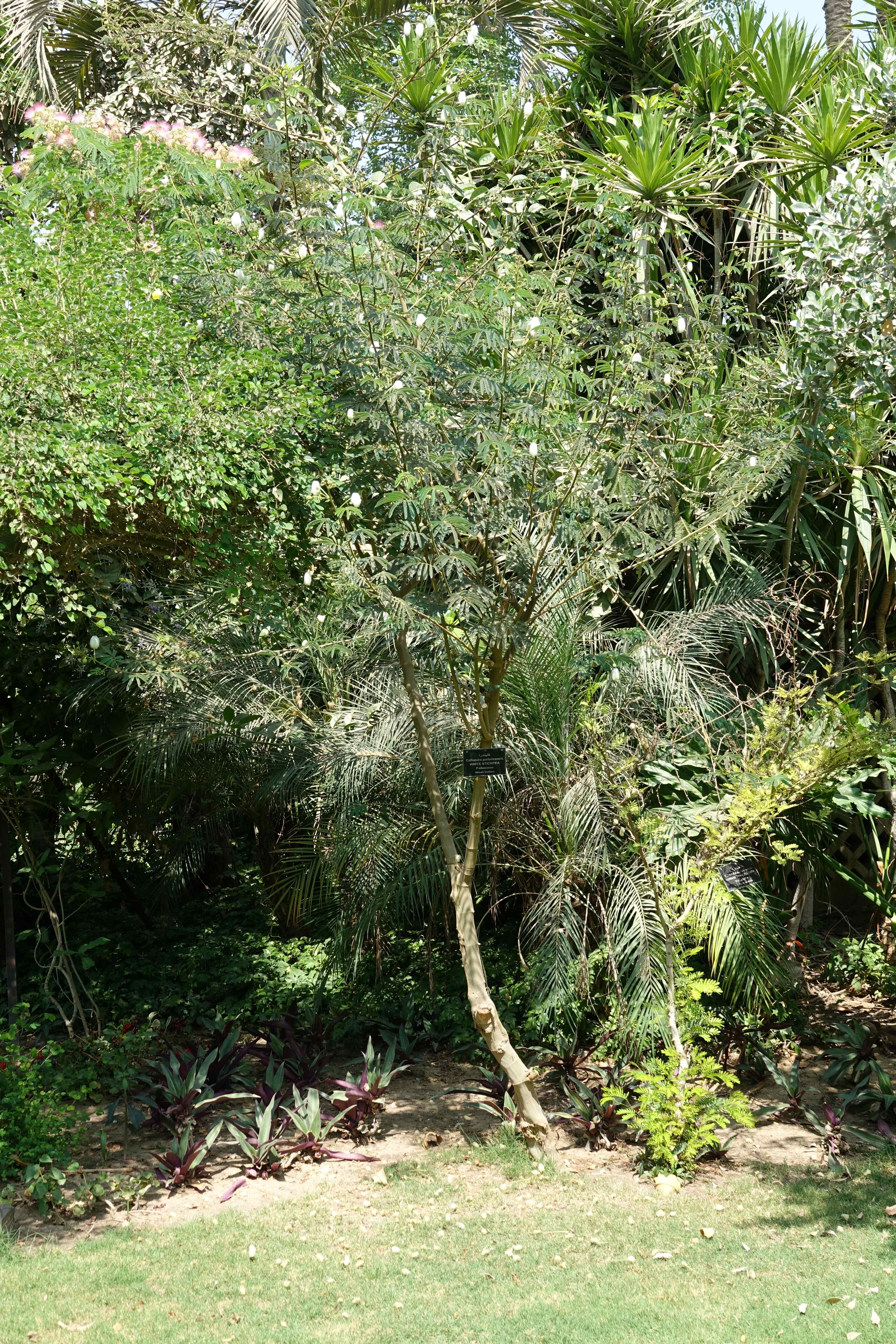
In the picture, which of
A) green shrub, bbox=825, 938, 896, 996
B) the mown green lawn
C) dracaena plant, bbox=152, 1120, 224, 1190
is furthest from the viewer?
green shrub, bbox=825, 938, 896, 996

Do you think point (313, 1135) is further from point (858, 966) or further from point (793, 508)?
point (793, 508)

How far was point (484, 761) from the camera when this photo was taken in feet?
16.4

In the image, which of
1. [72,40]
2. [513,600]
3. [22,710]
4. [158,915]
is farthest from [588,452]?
[72,40]

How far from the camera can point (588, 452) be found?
4.86 m

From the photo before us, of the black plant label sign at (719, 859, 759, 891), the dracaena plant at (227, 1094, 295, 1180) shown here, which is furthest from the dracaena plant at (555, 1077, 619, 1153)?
the dracaena plant at (227, 1094, 295, 1180)

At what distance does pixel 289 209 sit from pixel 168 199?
581 mm

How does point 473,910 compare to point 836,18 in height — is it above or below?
below

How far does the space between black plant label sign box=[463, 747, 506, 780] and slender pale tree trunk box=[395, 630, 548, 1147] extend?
19cm

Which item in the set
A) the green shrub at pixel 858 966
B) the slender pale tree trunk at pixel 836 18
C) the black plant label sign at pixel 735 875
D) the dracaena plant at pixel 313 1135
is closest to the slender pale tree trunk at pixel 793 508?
the black plant label sign at pixel 735 875

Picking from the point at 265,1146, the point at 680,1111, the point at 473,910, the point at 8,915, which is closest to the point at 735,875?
the point at 680,1111

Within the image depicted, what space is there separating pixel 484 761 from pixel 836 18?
8.71 metres

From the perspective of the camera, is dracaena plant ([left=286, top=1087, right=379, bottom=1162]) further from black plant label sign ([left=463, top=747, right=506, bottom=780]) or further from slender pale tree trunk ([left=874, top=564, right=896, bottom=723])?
slender pale tree trunk ([left=874, top=564, right=896, bottom=723])

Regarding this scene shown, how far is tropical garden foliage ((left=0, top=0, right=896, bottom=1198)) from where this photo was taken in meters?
4.80

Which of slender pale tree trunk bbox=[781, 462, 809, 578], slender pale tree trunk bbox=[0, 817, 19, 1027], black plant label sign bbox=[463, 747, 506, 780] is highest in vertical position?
slender pale tree trunk bbox=[781, 462, 809, 578]
